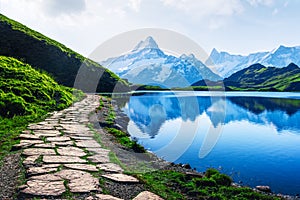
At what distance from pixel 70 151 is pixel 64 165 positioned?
1455 millimetres

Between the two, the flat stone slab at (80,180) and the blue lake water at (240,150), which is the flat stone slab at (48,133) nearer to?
the flat stone slab at (80,180)

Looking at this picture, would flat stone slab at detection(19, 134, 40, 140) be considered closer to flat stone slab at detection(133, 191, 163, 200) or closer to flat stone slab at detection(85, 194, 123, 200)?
flat stone slab at detection(85, 194, 123, 200)

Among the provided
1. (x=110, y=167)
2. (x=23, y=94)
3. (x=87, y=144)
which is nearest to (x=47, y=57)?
(x=23, y=94)

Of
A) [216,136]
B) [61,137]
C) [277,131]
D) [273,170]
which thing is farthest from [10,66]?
[277,131]

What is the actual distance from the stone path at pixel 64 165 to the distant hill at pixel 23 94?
413cm

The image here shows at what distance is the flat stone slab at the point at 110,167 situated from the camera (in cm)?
701

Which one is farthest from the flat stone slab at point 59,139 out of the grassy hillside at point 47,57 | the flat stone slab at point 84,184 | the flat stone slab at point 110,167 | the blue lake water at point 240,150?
the grassy hillside at point 47,57

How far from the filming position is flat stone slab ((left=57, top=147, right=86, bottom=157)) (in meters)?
7.88

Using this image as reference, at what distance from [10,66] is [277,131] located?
960 inches

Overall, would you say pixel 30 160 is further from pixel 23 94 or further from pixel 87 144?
pixel 23 94

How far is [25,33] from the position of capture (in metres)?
53.7

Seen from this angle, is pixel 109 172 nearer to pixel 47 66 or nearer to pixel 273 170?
pixel 273 170

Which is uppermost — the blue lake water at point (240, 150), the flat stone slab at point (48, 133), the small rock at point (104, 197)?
the flat stone slab at point (48, 133)

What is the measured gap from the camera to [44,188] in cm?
520
